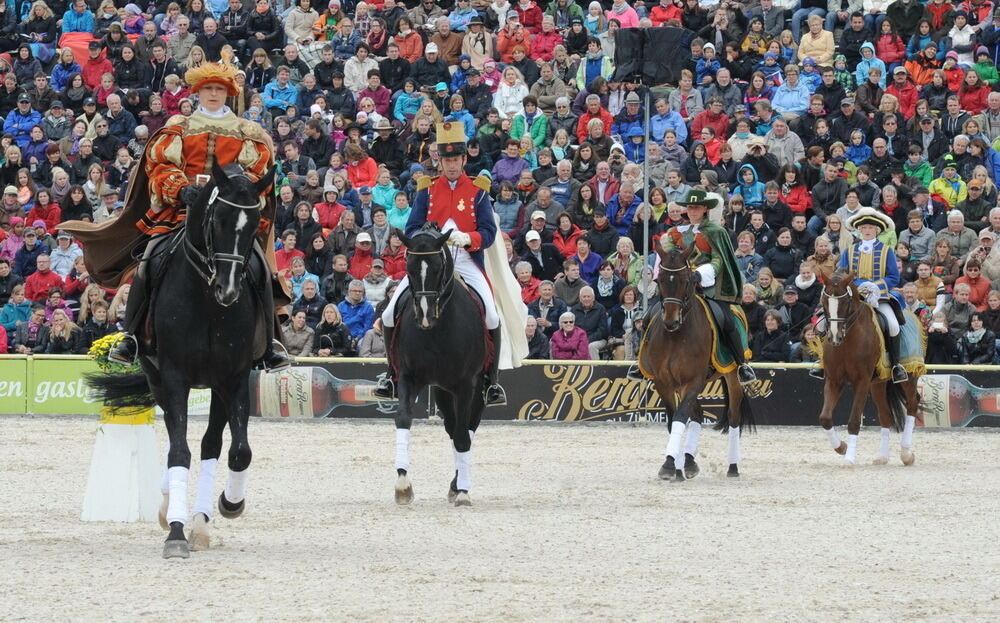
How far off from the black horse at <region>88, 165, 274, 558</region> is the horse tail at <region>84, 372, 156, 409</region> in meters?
0.52

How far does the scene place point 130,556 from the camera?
955 centimetres

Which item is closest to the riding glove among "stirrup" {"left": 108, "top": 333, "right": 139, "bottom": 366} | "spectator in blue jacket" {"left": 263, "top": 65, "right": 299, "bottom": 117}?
"stirrup" {"left": 108, "top": 333, "right": 139, "bottom": 366}

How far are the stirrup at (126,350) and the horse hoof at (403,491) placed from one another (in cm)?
315

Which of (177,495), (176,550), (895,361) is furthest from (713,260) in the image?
(176,550)

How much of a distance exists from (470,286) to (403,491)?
189 cm

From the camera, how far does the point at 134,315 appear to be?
10180 millimetres

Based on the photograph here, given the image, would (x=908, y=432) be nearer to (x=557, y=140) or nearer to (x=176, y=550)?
(x=557, y=140)

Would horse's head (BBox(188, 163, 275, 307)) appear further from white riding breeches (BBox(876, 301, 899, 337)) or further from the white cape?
white riding breeches (BBox(876, 301, 899, 337))

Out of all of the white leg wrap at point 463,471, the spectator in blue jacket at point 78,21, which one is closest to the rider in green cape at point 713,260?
the white leg wrap at point 463,471

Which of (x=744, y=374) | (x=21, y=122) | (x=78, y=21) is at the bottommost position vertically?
(x=744, y=374)

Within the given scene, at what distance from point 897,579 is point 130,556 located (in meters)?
4.52

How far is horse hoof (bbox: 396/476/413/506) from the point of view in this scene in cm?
1266

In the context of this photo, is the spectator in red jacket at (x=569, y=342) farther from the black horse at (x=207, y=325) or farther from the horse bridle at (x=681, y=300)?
the black horse at (x=207, y=325)

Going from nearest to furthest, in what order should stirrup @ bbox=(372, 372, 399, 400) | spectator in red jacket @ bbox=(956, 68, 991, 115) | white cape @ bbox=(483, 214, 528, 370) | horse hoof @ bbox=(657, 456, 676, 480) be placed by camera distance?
stirrup @ bbox=(372, 372, 399, 400)
white cape @ bbox=(483, 214, 528, 370)
horse hoof @ bbox=(657, 456, 676, 480)
spectator in red jacket @ bbox=(956, 68, 991, 115)
